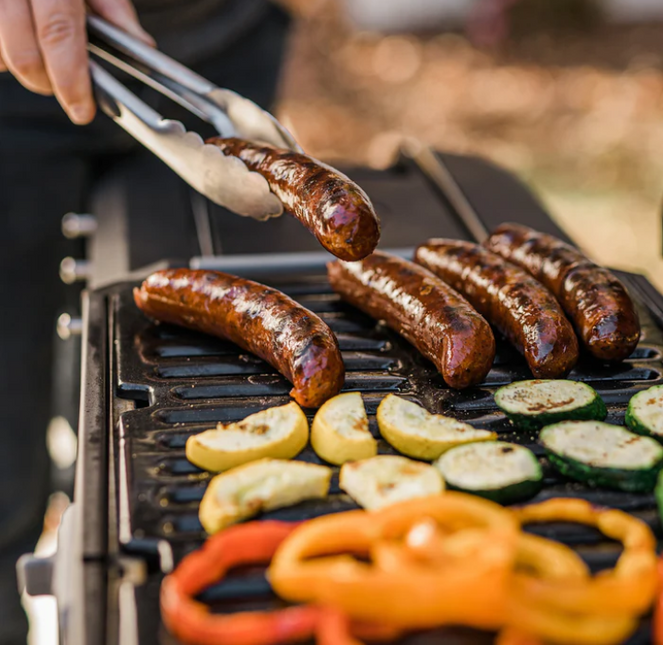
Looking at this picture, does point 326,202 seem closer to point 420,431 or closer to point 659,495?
point 420,431

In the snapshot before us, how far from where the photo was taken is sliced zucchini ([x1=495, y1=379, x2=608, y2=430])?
77.3 inches

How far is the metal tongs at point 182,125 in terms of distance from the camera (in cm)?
232

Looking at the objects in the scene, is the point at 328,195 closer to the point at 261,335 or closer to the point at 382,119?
the point at 261,335

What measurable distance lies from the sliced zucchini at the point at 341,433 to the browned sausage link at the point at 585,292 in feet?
2.32

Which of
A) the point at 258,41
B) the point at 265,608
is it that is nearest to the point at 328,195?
the point at 265,608

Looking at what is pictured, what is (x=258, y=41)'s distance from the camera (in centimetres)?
388

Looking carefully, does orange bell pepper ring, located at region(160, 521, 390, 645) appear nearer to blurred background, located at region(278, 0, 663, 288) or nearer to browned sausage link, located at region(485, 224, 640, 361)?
browned sausage link, located at region(485, 224, 640, 361)

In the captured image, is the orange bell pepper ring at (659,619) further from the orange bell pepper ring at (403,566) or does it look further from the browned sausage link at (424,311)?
the browned sausage link at (424,311)

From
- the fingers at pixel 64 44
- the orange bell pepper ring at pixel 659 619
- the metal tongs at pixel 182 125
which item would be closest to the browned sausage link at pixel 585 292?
the metal tongs at pixel 182 125

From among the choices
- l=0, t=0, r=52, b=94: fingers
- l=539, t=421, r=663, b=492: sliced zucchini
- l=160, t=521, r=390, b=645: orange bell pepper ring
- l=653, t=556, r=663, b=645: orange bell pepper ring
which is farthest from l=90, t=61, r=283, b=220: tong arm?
l=653, t=556, r=663, b=645: orange bell pepper ring

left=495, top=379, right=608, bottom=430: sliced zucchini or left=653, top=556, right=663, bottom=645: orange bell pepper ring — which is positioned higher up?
left=495, top=379, right=608, bottom=430: sliced zucchini

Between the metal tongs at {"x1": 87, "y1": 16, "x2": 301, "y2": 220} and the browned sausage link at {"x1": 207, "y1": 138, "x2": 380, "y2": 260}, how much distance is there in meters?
0.08

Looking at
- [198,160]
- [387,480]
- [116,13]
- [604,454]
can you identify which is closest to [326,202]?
[198,160]

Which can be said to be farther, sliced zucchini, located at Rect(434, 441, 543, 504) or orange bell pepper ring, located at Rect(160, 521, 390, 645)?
sliced zucchini, located at Rect(434, 441, 543, 504)
